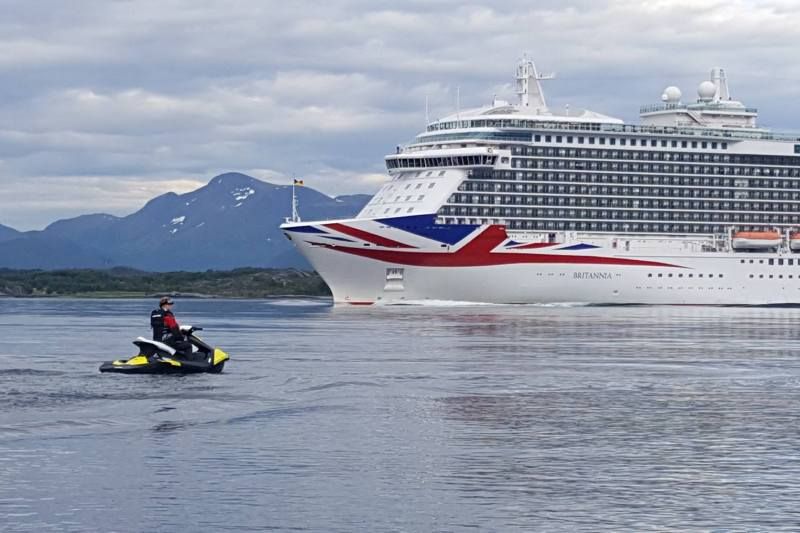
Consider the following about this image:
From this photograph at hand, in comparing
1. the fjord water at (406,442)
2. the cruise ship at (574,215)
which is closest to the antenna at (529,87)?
the cruise ship at (574,215)

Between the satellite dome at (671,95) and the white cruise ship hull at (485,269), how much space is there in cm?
1643

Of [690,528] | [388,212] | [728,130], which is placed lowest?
[690,528]

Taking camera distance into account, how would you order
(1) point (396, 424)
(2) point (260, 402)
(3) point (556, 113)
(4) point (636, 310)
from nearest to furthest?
(1) point (396, 424) → (2) point (260, 402) → (4) point (636, 310) → (3) point (556, 113)

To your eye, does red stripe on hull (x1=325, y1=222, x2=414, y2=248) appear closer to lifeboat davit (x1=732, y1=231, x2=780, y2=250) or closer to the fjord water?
lifeboat davit (x1=732, y1=231, x2=780, y2=250)

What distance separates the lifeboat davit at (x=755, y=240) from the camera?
11025 cm

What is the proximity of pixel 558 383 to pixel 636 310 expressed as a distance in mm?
61063

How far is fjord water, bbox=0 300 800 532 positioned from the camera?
21.9 metres

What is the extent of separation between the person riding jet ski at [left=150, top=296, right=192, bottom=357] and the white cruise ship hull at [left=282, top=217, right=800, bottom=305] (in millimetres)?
55148

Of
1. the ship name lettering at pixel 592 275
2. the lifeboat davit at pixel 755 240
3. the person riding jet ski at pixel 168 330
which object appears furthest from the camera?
the lifeboat davit at pixel 755 240

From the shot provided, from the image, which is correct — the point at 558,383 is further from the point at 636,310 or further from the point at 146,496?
the point at 636,310

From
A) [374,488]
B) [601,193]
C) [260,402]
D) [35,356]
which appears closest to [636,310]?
[601,193]

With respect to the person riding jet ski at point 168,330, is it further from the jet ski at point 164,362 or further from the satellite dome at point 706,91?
the satellite dome at point 706,91

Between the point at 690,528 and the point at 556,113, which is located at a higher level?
the point at 556,113

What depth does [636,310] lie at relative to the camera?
102062mm
